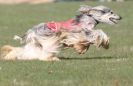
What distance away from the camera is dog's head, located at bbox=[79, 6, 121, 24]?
Result: 1198cm

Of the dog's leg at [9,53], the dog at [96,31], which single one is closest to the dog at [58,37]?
the dog at [96,31]

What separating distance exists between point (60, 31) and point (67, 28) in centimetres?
14

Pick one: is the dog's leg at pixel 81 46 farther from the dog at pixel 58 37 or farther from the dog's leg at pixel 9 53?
the dog's leg at pixel 9 53

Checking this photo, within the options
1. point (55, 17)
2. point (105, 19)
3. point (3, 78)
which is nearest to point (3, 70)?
point (3, 78)

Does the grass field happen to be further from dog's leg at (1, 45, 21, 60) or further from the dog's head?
the dog's head

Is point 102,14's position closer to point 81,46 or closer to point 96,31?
point 96,31

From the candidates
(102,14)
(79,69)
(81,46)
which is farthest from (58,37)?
(79,69)

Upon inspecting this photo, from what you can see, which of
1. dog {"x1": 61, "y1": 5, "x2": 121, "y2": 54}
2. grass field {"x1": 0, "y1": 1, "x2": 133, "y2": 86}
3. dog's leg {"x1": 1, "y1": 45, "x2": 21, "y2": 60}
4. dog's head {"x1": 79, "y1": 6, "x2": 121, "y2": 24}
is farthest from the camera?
dog's leg {"x1": 1, "y1": 45, "x2": 21, "y2": 60}

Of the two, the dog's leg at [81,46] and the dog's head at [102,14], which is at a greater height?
the dog's head at [102,14]

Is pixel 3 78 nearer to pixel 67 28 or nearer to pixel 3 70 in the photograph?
pixel 3 70

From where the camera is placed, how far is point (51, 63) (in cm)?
1152

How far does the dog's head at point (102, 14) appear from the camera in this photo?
12.0 metres

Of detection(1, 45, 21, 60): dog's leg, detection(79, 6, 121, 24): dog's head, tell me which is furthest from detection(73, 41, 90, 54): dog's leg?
detection(1, 45, 21, 60): dog's leg

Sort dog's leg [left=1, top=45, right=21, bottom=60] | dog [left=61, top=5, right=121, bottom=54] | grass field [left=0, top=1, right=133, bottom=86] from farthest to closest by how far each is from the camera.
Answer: dog's leg [left=1, top=45, right=21, bottom=60] < dog [left=61, top=5, right=121, bottom=54] < grass field [left=0, top=1, right=133, bottom=86]
